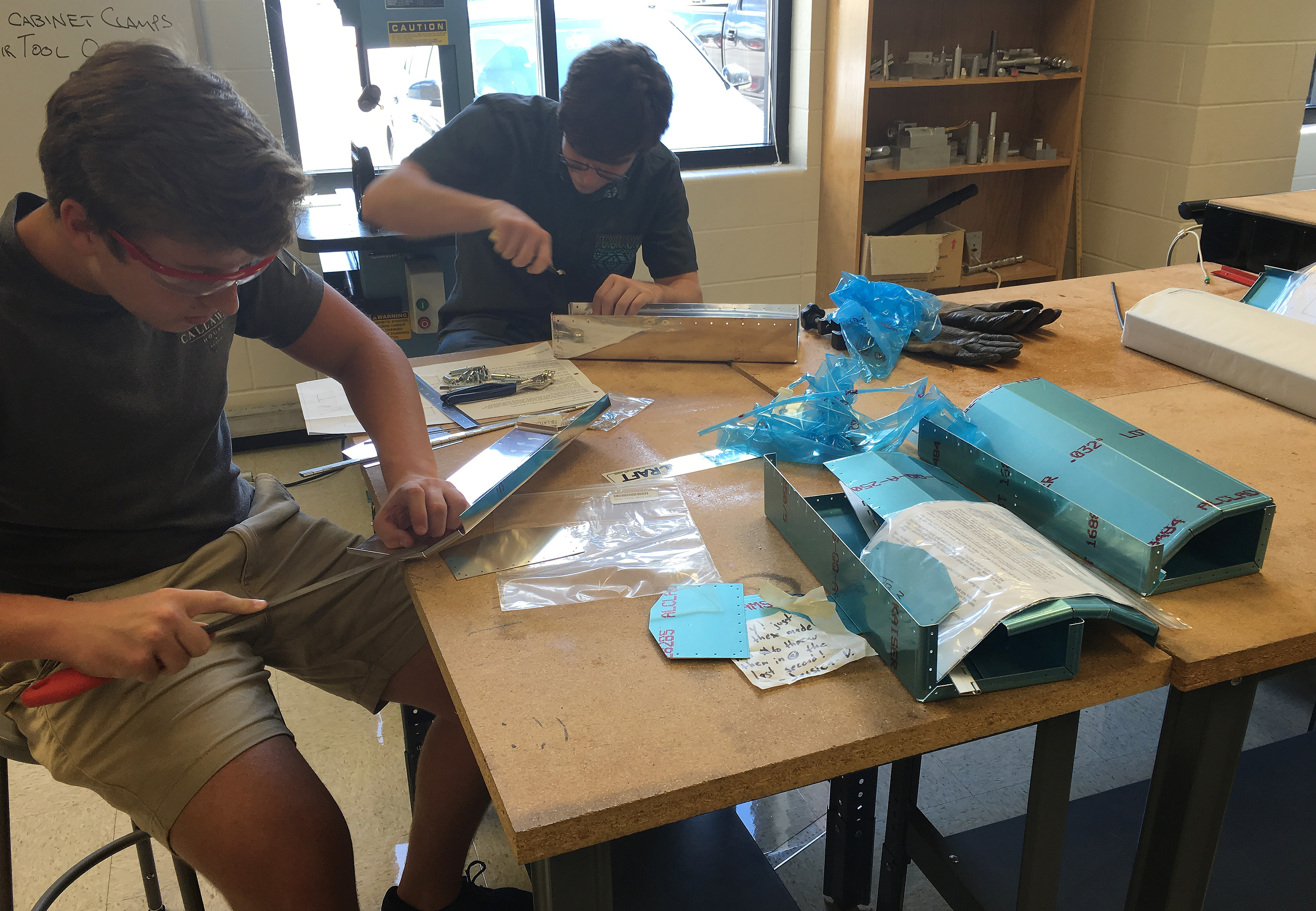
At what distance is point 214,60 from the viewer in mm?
2752

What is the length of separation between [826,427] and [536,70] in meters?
2.45

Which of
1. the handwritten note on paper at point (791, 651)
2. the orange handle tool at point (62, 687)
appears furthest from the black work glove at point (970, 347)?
the orange handle tool at point (62, 687)

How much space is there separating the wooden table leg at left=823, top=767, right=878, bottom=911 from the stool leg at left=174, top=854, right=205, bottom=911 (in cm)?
93

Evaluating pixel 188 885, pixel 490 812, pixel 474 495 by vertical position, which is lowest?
pixel 490 812

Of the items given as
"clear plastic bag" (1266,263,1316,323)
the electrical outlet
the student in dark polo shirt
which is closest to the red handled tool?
the student in dark polo shirt

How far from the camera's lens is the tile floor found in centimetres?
158

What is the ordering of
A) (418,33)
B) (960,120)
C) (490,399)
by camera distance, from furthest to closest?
1. (960,120)
2. (418,33)
3. (490,399)

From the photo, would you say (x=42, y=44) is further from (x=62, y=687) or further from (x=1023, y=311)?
(x=1023, y=311)

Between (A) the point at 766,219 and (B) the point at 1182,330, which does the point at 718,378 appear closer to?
(B) the point at 1182,330

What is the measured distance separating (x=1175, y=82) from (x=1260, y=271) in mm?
1446

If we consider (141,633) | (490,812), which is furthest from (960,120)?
(141,633)

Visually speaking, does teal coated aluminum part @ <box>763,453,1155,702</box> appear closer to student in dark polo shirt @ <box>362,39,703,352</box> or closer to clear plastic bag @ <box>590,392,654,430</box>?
clear plastic bag @ <box>590,392,654,430</box>

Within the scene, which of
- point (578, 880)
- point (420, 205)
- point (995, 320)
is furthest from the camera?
point (420, 205)

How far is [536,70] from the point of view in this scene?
327cm
